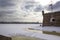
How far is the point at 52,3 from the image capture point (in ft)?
26.9

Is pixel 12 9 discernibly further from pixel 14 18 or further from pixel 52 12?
pixel 52 12

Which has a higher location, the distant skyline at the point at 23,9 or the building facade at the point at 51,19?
the distant skyline at the point at 23,9

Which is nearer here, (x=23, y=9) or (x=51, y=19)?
(x=23, y=9)

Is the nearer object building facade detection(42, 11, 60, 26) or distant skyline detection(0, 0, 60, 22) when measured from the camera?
distant skyline detection(0, 0, 60, 22)

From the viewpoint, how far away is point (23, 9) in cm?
749

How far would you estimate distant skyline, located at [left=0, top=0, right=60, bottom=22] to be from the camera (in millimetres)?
6630

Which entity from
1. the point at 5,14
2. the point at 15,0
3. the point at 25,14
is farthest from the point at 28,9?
the point at 5,14

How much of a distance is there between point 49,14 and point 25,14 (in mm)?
1912

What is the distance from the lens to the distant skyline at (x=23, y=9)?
21.8ft

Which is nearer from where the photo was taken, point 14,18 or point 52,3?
point 14,18

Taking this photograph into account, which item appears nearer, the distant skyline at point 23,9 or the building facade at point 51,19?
the distant skyline at point 23,9

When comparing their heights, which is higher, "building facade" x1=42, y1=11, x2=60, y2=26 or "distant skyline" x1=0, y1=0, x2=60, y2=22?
"distant skyline" x1=0, y1=0, x2=60, y2=22

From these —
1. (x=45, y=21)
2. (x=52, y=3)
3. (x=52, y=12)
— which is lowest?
(x=45, y=21)

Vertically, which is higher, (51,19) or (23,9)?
(23,9)
